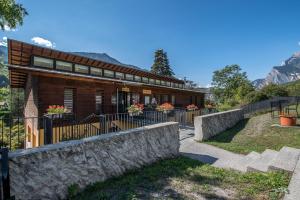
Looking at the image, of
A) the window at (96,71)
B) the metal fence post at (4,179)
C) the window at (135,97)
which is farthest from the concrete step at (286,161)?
the window at (96,71)

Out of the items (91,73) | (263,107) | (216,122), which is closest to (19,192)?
(216,122)

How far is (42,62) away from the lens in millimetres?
15492

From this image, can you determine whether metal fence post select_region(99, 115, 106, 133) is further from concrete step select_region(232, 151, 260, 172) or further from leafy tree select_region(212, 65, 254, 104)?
leafy tree select_region(212, 65, 254, 104)

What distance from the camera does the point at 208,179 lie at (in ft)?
18.0

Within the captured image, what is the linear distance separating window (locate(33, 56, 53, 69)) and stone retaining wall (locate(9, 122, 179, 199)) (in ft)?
38.0

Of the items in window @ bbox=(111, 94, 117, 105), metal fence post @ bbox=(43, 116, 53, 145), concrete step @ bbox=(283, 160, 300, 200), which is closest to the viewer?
concrete step @ bbox=(283, 160, 300, 200)

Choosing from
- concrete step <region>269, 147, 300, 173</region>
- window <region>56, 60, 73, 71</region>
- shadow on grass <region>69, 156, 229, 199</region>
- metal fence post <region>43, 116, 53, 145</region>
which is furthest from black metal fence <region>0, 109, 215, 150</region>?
Result: window <region>56, 60, 73, 71</region>

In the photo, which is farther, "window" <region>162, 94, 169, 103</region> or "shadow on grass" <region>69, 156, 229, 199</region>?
"window" <region>162, 94, 169, 103</region>

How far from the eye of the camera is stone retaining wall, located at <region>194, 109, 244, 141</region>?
11039mm

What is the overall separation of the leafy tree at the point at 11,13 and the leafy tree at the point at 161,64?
4863 cm

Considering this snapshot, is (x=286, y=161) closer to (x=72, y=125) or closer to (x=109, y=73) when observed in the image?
(x=72, y=125)

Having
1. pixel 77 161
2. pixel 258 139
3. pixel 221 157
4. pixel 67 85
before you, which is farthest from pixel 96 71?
pixel 77 161

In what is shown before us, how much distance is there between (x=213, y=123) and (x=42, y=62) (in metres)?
11.8

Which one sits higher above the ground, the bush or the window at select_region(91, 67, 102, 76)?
the window at select_region(91, 67, 102, 76)
